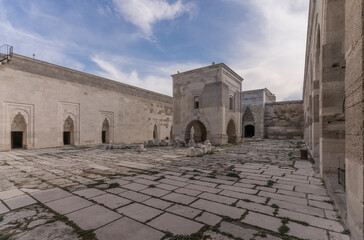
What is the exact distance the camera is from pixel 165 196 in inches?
139

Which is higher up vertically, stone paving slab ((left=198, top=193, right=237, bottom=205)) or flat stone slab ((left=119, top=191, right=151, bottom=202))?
stone paving slab ((left=198, top=193, right=237, bottom=205))

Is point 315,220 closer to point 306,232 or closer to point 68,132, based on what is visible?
point 306,232

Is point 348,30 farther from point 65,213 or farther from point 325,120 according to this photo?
point 65,213

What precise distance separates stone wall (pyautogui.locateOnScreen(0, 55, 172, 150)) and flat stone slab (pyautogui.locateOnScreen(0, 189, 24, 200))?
1045 centimetres

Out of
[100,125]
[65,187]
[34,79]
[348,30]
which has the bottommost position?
[65,187]

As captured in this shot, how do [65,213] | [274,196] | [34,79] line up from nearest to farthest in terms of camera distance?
[65,213] < [274,196] < [34,79]

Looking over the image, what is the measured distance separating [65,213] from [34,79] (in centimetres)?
1361

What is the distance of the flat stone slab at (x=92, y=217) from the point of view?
99.3 inches

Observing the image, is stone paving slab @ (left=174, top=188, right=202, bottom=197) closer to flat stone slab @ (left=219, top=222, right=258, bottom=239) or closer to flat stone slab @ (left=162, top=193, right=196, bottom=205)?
flat stone slab @ (left=162, top=193, right=196, bottom=205)

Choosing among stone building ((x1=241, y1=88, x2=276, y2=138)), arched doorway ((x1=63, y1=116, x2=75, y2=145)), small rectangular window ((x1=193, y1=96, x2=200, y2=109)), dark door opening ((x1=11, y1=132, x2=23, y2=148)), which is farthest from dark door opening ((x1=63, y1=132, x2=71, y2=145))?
stone building ((x1=241, y1=88, x2=276, y2=138))

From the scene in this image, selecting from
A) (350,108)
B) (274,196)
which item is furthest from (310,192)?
(350,108)

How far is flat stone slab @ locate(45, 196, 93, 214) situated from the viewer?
3.00 meters

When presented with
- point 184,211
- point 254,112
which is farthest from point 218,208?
point 254,112

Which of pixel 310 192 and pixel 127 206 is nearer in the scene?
pixel 127 206
